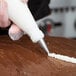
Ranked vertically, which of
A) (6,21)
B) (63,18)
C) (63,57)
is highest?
(6,21)

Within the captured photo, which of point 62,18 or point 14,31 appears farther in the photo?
point 62,18

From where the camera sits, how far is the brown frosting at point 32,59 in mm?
573

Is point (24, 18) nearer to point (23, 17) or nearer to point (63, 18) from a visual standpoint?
A: point (23, 17)

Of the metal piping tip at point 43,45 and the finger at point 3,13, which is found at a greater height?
the finger at point 3,13

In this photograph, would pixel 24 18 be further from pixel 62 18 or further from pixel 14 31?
pixel 62 18

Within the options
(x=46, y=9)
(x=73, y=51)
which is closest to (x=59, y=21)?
(x=46, y=9)

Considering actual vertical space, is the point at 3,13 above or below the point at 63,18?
above

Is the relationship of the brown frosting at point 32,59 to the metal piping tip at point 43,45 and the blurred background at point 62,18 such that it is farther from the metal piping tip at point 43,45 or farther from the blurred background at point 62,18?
the blurred background at point 62,18

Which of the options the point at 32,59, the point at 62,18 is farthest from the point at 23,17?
the point at 62,18

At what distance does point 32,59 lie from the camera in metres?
0.64

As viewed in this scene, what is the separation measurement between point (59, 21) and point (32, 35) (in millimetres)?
1142

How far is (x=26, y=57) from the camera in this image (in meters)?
0.66

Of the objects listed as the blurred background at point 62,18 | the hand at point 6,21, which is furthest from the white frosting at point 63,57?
the blurred background at point 62,18

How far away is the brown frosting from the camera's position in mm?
573
